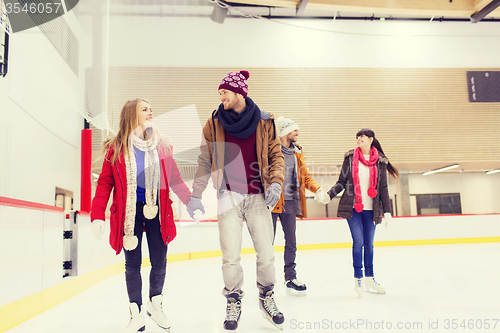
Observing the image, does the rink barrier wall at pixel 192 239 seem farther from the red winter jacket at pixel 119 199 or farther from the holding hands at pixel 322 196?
the holding hands at pixel 322 196

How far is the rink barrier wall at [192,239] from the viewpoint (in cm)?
221

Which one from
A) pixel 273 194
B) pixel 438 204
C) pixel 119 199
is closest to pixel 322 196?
pixel 273 194

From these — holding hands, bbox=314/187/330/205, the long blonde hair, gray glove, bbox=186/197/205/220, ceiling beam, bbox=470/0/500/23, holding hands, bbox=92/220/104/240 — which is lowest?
holding hands, bbox=92/220/104/240

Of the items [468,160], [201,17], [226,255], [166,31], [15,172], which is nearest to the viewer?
[226,255]

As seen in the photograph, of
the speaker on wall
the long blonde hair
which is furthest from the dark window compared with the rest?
the long blonde hair

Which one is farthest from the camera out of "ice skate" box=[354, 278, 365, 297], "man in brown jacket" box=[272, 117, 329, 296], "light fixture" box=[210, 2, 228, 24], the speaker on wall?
the speaker on wall

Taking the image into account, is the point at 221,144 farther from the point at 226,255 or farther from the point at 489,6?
the point at 489,6

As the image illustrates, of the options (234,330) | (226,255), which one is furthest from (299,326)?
(226,255)

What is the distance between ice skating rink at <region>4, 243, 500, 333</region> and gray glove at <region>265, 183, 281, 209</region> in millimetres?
623

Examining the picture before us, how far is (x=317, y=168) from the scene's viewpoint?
972cm

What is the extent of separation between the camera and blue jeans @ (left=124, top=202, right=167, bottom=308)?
5.75 ft

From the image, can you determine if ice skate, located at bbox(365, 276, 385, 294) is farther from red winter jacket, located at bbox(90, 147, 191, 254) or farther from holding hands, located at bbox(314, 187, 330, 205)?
red winter jacket, located at bbox(90, 147, 191, 254)

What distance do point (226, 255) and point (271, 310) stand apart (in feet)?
1.18

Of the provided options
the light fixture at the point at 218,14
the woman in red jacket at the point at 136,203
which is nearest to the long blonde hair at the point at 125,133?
the woman in red jacket at the point at 136,203
